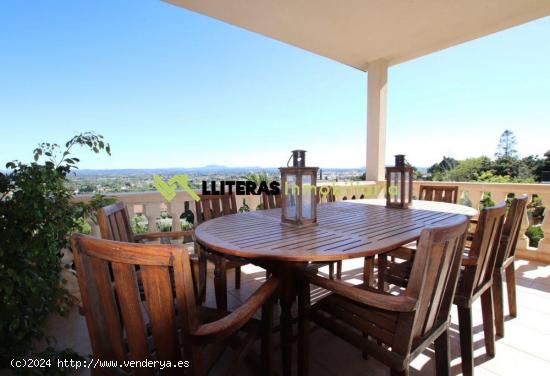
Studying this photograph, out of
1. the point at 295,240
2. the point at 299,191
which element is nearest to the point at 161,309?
the point at 295,240

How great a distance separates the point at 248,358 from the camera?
4.81 ft

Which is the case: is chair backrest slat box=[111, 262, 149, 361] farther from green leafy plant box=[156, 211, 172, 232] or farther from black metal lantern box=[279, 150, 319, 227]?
green leafy plant box=[156, 211, 172, 232]

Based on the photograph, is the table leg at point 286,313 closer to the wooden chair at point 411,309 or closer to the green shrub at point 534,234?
the wooden chair at point 411,309

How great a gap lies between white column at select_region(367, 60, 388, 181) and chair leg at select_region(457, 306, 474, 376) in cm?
316

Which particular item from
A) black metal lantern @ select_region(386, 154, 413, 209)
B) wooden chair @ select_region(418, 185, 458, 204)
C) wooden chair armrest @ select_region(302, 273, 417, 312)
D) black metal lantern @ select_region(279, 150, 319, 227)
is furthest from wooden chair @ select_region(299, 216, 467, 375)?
wooden chair @ select_region(418, 185, 458, 204)

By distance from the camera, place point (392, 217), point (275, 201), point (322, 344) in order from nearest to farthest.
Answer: point (322, 344), point (392, 217), point (275, 201)

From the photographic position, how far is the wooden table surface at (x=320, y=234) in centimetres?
107

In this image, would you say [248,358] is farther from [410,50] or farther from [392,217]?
[410,50]

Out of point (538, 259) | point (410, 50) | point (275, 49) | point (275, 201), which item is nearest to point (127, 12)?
point (275, 49)

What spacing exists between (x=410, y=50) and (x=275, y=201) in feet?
10.4

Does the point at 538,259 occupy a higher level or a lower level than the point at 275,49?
lower

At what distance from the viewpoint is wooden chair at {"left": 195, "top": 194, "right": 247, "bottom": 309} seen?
1812mm

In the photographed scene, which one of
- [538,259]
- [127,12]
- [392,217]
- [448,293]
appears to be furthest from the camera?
[127,12]

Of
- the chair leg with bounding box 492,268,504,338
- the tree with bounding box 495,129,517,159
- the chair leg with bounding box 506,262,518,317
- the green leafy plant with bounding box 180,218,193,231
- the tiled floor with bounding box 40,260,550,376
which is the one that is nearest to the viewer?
the tiled floor with bounding box 40,260,550,376
